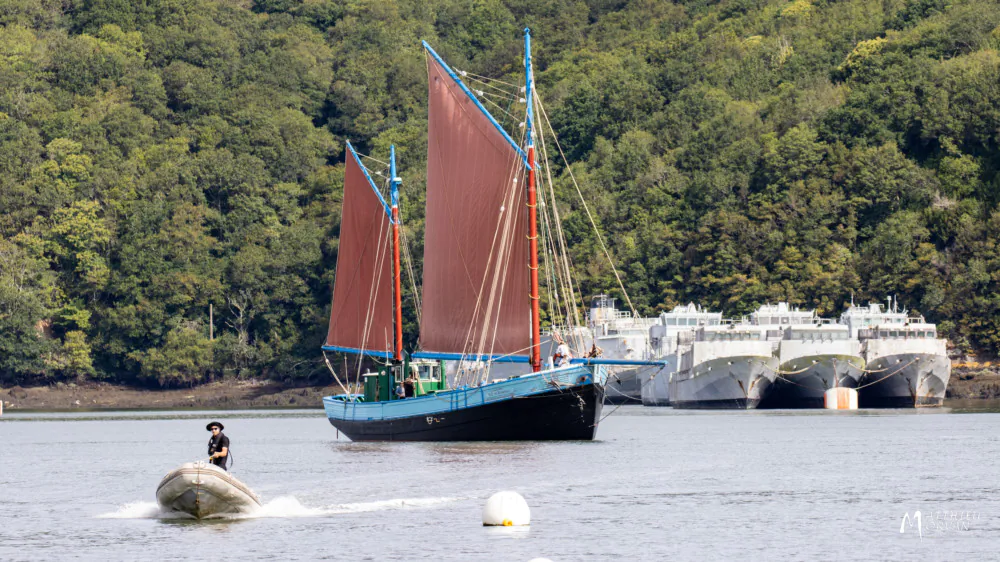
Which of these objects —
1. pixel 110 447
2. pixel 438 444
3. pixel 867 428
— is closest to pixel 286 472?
pixel 438 444

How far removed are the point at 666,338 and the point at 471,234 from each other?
77155 mm

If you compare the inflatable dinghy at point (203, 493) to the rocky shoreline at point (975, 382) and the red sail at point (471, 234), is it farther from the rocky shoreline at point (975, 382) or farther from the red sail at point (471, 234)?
the rocky shoreline at point (975, 382)

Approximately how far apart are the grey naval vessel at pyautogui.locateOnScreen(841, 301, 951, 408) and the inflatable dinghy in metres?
84.5

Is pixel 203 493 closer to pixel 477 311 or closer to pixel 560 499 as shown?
pixel 560 499

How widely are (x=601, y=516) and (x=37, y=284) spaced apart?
523ft

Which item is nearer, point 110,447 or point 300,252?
point 110,447

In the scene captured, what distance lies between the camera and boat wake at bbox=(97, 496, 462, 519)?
48.5 metres

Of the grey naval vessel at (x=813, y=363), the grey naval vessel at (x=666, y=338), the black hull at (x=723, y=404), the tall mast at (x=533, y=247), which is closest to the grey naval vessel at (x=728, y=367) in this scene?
the black hull at (x=723, y=404)

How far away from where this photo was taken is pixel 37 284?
19488cm

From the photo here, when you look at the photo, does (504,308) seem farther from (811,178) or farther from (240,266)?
(240,266)

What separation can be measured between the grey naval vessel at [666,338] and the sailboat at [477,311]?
69.5m

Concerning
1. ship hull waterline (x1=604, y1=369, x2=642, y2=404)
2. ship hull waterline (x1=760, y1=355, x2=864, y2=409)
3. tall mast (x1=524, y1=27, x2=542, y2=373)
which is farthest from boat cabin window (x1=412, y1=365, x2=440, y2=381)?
ship hull waterline (x1=604, y1=369, x2=642, y2=404)

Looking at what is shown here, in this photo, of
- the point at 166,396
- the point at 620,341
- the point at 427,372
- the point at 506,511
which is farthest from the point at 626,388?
the point at 506,511

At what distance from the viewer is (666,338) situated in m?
153
